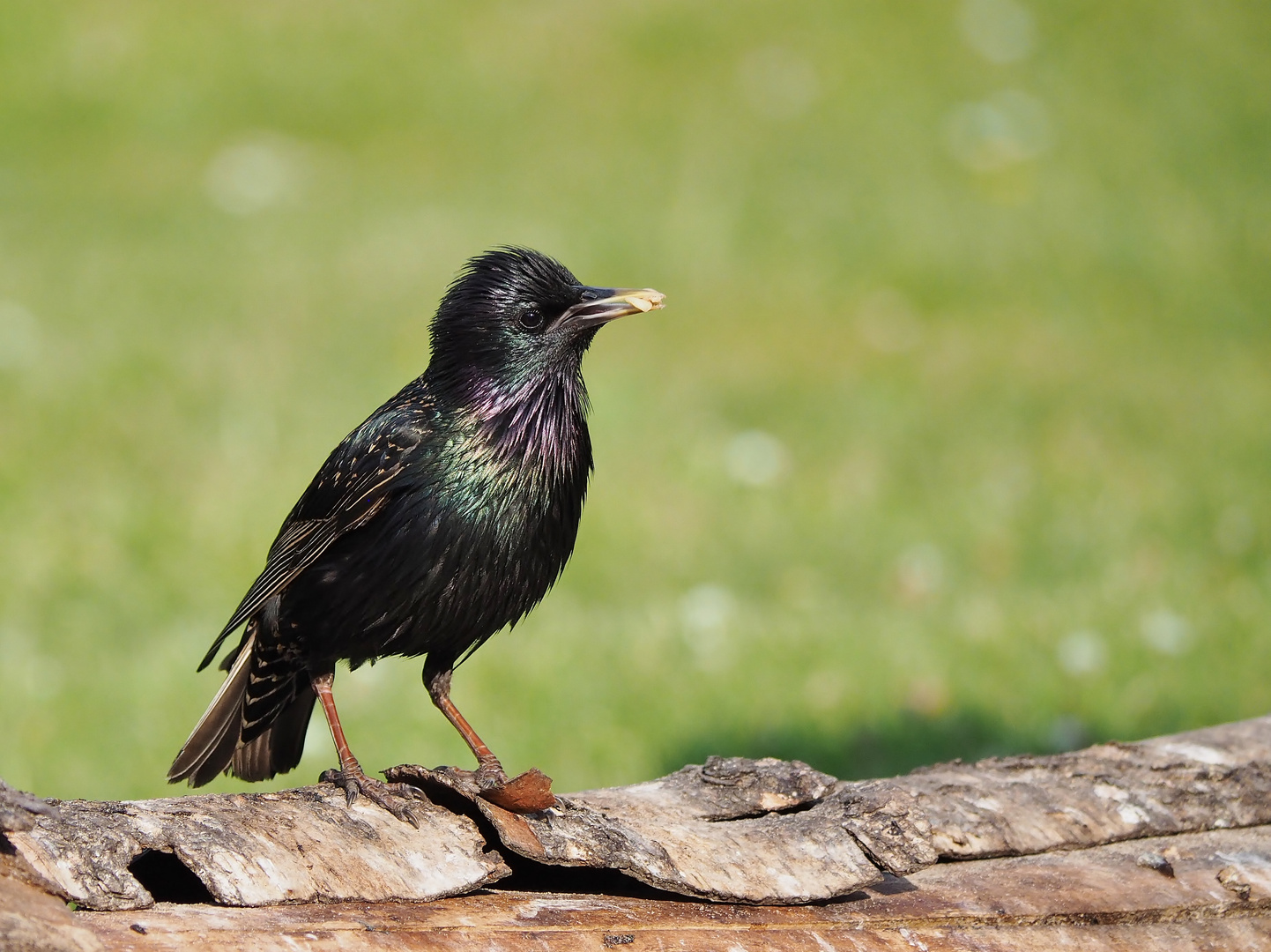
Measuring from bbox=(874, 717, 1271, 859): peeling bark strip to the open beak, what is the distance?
4.44ft

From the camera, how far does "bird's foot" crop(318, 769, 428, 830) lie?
2.99 m

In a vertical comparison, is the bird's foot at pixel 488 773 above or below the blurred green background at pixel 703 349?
below

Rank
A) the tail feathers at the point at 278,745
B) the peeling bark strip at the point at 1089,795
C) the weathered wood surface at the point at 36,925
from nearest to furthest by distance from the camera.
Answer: the weathered wood surface at the point at 36,925 → the peeling bark strip at the point at 1089,795 → the tail feathers at the point at 278,745

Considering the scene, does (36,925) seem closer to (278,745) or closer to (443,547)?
(443,547)

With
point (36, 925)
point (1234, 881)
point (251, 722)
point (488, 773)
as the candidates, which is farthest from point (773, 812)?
point (36, 925)

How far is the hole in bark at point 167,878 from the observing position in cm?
264

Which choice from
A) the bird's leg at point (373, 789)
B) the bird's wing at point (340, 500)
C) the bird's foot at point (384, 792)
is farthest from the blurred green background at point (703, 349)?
the bird's foot at point (384, 792)

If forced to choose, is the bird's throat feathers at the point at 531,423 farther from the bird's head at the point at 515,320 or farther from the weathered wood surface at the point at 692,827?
the weathered wood surface at the point at 692,827

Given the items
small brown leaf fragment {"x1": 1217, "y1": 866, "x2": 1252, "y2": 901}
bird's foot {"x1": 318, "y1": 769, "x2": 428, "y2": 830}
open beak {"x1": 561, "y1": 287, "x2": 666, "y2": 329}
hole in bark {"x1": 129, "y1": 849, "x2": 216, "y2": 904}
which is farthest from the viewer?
open beak {"x1": 561, "y1": 287, "x2": 666, "y2": 329}

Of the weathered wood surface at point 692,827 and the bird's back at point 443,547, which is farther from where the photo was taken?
the bird's back at point 443,547

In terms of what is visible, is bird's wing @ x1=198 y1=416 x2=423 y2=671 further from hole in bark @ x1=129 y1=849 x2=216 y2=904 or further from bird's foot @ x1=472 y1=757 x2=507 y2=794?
hole in bark @ x1=129 y1=849 x2=216 y2=904

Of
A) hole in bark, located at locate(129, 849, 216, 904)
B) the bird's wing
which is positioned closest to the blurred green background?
the bird's wing

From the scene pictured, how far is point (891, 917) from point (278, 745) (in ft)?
6.31

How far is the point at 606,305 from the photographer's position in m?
3.90
